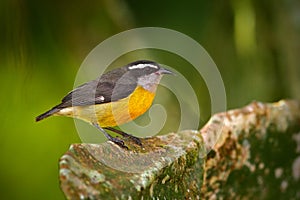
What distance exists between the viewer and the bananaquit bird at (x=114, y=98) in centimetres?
147

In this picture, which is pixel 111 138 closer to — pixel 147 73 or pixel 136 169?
pixel 147 73

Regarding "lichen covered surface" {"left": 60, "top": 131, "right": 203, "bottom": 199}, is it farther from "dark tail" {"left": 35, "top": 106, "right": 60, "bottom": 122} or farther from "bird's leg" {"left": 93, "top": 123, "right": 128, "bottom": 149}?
"dark tail" {"left": 35, "top": 106, "right": 60, "bottom": 122}

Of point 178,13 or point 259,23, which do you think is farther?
point 259,23

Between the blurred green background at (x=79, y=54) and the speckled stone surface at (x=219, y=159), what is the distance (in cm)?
26

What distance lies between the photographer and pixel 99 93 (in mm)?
1496

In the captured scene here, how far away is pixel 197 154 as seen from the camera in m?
1.33

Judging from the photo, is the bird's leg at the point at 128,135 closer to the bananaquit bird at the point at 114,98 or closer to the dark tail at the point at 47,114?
the bananaquit bird at the point at 114,98

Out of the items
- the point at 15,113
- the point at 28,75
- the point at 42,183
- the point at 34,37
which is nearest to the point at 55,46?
the point at 34,37

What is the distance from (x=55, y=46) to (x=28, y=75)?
0.19 metres

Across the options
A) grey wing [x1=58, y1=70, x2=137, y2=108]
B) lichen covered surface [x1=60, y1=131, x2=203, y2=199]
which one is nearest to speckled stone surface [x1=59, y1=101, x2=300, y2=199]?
lichen covered surface [x1=60, y1=131, x2=203, y2=199]

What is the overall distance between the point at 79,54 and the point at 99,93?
1.69ft

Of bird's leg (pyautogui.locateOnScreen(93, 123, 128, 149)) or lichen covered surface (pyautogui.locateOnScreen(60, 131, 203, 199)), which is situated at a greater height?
bird's leg (pyautogui.locateOnScreen(93, 123, 128, 149))

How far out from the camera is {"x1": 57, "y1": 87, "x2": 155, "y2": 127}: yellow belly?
1.47 metres

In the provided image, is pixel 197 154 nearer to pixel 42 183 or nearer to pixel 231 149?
pixel 231 149
